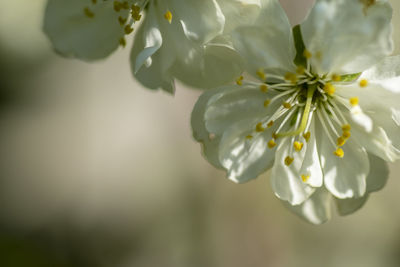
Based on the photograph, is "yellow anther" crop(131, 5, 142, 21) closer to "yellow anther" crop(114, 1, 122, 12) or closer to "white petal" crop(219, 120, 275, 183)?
"yellow anther" crop(114, 1, 122, 12)

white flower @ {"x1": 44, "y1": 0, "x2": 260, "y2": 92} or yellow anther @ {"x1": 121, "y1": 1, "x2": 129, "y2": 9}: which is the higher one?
yellow anther @ {"x1": 121, "y1": 1, "x2": 129, "y2": 9}

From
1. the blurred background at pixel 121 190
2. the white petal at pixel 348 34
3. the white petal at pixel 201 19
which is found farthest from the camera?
the blurred background at pixel 121 190

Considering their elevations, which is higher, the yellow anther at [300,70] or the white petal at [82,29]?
the white petal at [82,29]

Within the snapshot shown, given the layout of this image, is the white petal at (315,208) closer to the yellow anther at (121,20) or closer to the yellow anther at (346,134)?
the yellow anther at (346,134)

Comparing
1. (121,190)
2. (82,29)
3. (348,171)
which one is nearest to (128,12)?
(82,29)

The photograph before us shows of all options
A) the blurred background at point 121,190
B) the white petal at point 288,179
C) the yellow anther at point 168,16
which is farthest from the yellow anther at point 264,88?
the blurred background at point 121,190

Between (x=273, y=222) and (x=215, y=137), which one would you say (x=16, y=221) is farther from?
(x=215, y=137)

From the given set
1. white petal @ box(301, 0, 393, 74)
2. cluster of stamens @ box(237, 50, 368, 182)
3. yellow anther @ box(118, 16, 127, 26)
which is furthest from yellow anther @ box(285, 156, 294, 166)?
yellow anther @ box(118, 16, 127, 26)
